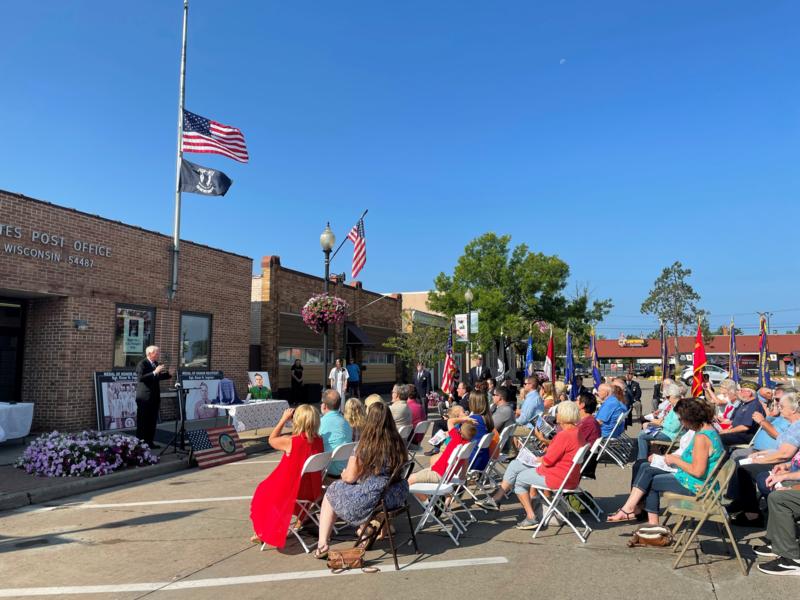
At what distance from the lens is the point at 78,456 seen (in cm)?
896

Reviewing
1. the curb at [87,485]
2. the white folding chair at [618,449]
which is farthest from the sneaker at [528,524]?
the curb at [87,485]

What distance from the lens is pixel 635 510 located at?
647 centimetres

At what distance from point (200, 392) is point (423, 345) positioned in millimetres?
13748

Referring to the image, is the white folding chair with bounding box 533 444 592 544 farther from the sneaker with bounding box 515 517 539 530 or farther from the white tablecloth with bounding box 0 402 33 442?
the white tablecloth with bounding box 0 402 33 442

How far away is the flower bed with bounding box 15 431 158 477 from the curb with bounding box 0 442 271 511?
23cm

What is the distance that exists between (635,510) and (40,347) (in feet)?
40.1

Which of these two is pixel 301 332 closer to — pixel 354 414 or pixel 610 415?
pixel 610 415

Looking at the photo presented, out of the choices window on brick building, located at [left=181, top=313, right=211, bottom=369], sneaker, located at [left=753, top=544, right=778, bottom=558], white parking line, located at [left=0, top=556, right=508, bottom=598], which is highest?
window on brick building, located at [left=181, top=313, right=211, bottom=369]

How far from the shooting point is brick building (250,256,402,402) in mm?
20922

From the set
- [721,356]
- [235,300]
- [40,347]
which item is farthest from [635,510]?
[721,356]

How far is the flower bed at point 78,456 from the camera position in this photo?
8.83 meters

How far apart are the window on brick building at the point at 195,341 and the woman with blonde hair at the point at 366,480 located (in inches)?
470

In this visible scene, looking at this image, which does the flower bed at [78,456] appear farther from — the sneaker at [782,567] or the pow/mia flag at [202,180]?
the sneaker at [782,567]

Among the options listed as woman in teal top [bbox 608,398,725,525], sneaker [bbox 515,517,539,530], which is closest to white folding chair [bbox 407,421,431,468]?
sneaker [bbox 515,517,539,530]
